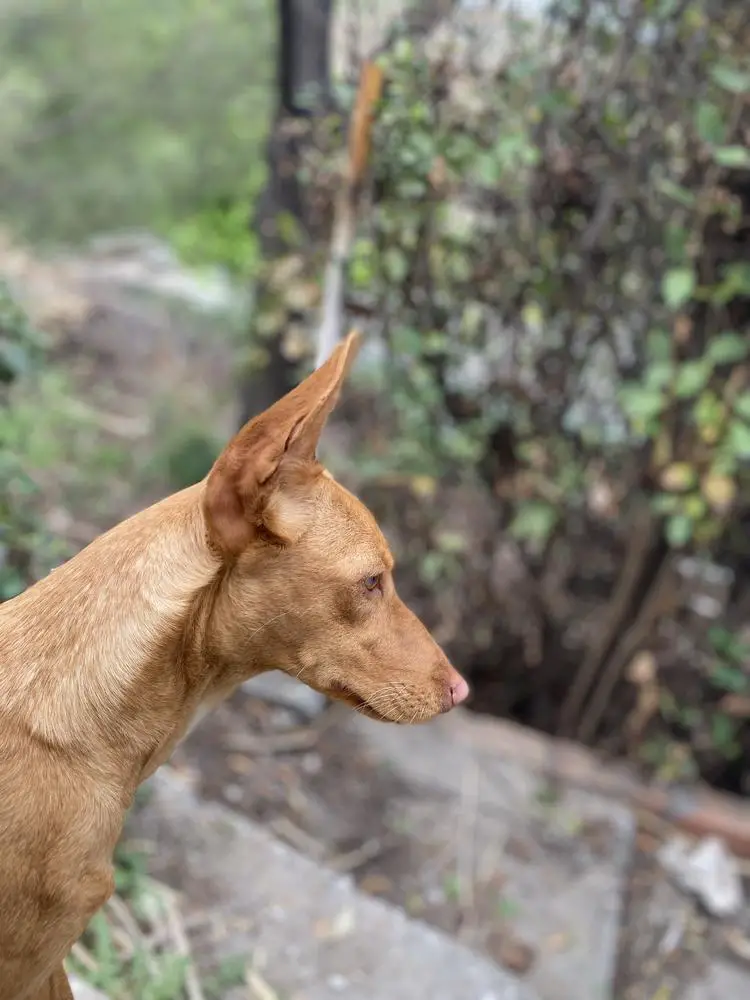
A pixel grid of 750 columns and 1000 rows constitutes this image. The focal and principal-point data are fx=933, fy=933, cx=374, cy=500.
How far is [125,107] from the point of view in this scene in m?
6.77

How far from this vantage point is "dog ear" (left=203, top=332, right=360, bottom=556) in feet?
4.23

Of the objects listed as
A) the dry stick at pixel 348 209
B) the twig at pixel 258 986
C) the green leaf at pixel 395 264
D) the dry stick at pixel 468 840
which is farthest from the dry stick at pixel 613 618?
the twig at pixel 258 986

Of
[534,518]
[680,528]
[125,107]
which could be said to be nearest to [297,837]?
[534,518]

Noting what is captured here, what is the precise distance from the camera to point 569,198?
2961mm

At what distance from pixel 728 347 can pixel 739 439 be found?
0.92ft

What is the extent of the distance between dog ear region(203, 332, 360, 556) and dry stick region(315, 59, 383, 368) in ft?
4.16

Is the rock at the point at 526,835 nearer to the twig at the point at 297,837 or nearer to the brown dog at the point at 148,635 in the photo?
the twig at the point at 297,837

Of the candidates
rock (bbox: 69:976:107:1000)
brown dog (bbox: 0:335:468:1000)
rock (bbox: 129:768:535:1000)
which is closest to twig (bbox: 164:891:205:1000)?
rock (bbox: 129:768:535:1000)

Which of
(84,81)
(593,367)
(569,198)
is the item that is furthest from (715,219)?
(84,81)

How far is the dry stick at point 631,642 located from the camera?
340 centimetres

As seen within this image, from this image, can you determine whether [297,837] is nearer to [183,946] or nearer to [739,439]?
[183,946]

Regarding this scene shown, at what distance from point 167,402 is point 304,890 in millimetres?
3076

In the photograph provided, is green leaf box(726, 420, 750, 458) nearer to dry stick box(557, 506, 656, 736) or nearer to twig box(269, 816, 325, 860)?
dry stick box(557, 506, 656, 736)

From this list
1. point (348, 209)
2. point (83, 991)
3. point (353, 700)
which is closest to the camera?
point (353, 700)
